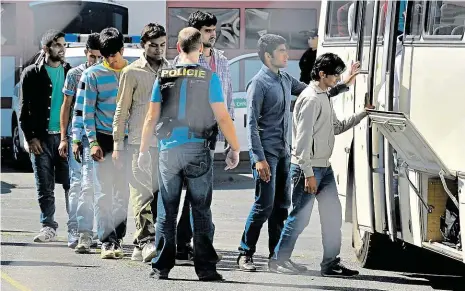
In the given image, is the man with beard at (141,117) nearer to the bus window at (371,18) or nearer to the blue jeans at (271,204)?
the blue jeans at (271,204)

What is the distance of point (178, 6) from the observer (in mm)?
17234

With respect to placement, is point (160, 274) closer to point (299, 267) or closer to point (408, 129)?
point (299, 267)

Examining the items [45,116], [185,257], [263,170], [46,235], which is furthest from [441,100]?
[46,235]

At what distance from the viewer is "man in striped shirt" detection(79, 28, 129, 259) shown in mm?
9102

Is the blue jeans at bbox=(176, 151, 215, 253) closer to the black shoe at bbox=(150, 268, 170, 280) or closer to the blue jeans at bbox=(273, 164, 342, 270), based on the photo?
the black shoe at bbox=(150, 268, 170, 280)

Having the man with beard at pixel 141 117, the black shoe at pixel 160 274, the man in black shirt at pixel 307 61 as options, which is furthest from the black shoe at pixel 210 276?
the man in black shirt at pixel 307 61

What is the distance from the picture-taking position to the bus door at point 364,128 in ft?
27.5

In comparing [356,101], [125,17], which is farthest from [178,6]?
[356,101]

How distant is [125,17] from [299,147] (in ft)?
32.3

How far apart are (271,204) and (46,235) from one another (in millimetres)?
2356

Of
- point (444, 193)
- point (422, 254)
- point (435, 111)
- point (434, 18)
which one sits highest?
point (434, 18)

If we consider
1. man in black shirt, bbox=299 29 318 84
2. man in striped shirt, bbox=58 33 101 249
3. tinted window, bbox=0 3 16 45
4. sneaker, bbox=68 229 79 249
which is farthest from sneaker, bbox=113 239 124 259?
tinted window, bbox=0 3 16 45

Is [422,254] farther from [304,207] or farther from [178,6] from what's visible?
[178,6]

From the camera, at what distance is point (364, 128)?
8539 millimetres
